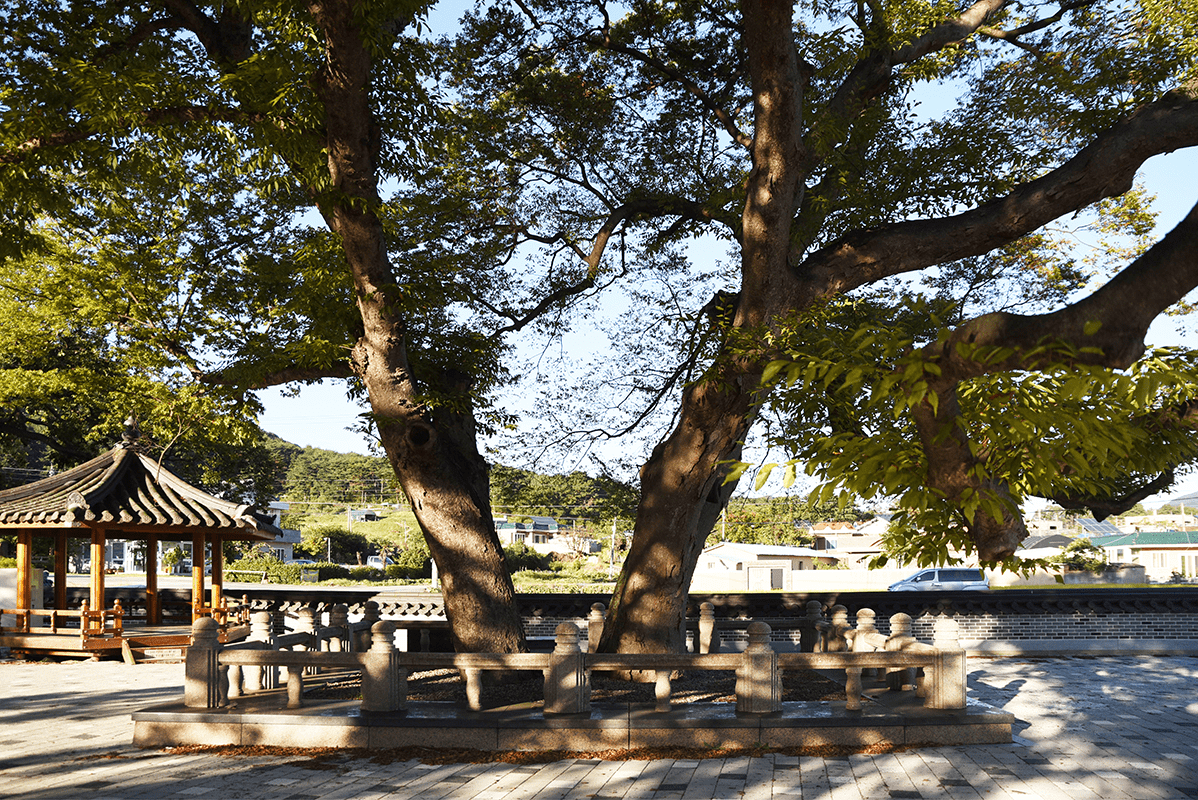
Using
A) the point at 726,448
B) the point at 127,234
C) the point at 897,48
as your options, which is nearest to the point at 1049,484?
the point at 726,448

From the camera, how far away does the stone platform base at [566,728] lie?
337 inches

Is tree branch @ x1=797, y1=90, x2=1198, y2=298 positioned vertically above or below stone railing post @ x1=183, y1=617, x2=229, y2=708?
above

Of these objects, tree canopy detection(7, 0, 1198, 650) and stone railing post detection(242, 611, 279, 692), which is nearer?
tree canopy detection(7, 0, 1198, 650)

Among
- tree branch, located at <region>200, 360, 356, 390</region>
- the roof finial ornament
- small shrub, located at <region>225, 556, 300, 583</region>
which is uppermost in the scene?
the roof finial ornament

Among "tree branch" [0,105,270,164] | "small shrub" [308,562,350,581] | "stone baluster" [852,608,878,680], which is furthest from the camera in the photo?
"small shrub" [308,562,350,581]

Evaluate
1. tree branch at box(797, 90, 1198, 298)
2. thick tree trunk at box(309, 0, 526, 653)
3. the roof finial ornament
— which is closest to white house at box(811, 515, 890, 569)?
the roof finial ornament

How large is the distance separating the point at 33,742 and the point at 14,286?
12366 mm

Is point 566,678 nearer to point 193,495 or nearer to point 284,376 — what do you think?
point 284,376

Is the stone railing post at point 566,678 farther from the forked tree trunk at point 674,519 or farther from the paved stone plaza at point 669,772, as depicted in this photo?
the forked tree trunk at point 674,519

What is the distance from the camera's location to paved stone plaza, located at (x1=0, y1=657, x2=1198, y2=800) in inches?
277

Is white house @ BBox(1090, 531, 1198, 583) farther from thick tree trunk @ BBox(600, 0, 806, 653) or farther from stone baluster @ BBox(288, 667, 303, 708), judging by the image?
stone baluster @ BBox(288, 667, 303, 708)

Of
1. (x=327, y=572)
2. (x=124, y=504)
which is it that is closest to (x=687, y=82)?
(x=124, y=504)

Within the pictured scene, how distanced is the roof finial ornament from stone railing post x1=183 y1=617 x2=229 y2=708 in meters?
9.88

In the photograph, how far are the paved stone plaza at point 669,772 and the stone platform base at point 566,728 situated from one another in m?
0.28
